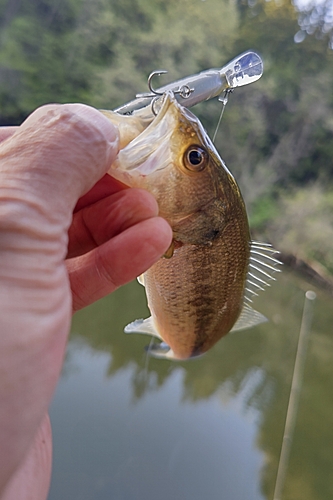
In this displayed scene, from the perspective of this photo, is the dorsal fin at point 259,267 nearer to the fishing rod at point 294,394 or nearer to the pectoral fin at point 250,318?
the pectoral fin at point 250,318

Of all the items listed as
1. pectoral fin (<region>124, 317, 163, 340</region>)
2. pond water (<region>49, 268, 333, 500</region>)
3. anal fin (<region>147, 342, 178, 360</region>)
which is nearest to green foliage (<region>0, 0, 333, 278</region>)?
pond water (<region>49, 268, 333, 500</region>)

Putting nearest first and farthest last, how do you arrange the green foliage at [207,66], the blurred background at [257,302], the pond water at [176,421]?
the pond water at [176,421] < the blurred background at [257,302] < the green foliage at [207,66]

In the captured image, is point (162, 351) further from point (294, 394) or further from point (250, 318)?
A: point (294, 394)

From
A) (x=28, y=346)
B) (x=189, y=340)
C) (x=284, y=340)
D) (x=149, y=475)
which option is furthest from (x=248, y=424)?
(x=28, y=346)

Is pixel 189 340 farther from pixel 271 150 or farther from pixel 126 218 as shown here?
pixel 271 150

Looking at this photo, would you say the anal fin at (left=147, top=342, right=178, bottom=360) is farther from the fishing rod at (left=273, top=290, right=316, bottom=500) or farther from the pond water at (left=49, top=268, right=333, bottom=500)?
the fishing rod at (left=273, top=290, right=316, bottom=500)

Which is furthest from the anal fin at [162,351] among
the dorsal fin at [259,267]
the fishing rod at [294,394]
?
the fishing rod at [294,394]

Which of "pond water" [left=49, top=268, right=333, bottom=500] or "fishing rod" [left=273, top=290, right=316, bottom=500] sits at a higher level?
"pond water" [left=49, top=268, right=333, bottom=500]
